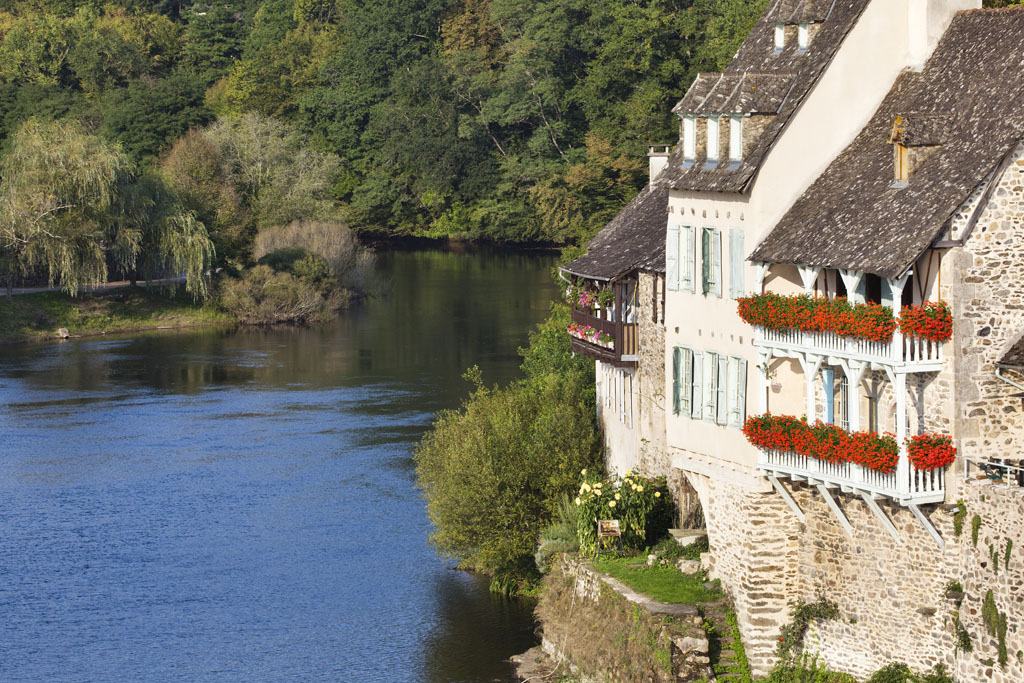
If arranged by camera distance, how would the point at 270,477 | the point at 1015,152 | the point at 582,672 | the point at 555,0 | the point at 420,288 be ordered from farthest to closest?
the point at 555,0
the point at 420,288
the point at 270,477
the point at 582,672
the point at 1015,152

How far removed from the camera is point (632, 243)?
42.8m

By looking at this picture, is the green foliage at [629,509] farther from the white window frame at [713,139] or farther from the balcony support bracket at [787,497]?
the white window frame at [713,139]

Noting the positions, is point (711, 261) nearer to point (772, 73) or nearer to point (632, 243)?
point (772, 73)

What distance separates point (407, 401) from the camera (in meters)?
70.4

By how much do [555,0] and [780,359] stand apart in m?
96.9

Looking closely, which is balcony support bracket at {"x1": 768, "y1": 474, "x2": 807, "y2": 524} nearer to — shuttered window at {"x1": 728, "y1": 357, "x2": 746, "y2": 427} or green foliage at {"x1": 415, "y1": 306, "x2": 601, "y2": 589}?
shuttered window at {"x1": 728, "y1": 357, "x2": 746, "y2": 427}

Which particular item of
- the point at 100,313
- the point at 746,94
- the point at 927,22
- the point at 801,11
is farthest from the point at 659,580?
the point at 100,313

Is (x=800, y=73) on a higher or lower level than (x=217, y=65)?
lower

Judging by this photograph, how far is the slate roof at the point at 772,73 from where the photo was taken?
31531mm

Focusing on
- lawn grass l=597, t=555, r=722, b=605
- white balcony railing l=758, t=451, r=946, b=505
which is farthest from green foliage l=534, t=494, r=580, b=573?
white balcony railing l=758, t=451, r=946, b=505

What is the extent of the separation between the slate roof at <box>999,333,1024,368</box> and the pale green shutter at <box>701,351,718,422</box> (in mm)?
6584

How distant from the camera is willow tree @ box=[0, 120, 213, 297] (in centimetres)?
8931

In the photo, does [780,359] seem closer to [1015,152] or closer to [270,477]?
[1015,152]

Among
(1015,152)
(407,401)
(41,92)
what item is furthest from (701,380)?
(41,92)
